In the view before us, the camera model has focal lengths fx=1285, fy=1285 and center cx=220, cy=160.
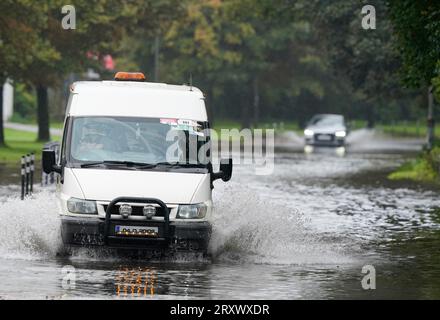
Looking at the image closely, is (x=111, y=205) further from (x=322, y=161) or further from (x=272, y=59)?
(x=272, y=59)

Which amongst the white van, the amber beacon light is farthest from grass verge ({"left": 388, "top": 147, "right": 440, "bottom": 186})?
the white van

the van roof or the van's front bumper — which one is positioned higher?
the van roof

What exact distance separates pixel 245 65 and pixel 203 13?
4.64 metres

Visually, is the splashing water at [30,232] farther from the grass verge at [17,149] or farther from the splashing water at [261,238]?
the grass verge at [17,149]

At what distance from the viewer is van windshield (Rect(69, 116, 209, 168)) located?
1627 centimetres

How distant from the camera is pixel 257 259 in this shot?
16.7m

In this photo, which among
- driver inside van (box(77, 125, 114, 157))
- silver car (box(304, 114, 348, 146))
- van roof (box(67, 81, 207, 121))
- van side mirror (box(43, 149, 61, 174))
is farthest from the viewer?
silver car (box(304, 114, 348, 146))

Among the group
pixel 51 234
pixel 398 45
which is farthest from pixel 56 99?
pixel 51 234

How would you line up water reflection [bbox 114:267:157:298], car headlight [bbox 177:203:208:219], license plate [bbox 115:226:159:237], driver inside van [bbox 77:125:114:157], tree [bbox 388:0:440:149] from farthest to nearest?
1. tree [bbox 388:0:440:149]
2. driver inside van [bbox 77:125:114:157]
3. car headlight [bbox 177:203:208:219]
4. license plate [bbox 115:226:159:237]
5. water reflection [bbox 114:267:157:298]

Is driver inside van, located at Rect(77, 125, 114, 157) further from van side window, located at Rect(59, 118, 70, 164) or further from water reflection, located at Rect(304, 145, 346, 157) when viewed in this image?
water reflection, located at Rect(304, 145, 346, 157)

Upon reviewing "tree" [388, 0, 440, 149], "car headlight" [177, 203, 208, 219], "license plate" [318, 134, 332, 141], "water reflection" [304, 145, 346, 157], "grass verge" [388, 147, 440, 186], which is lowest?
"car headlight" [177, 203, 208, 219]

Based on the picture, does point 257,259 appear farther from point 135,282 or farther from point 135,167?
point 135,282

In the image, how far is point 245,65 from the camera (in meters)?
88.0

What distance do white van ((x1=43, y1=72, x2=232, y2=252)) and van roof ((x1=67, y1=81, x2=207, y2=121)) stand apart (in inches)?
0.5
